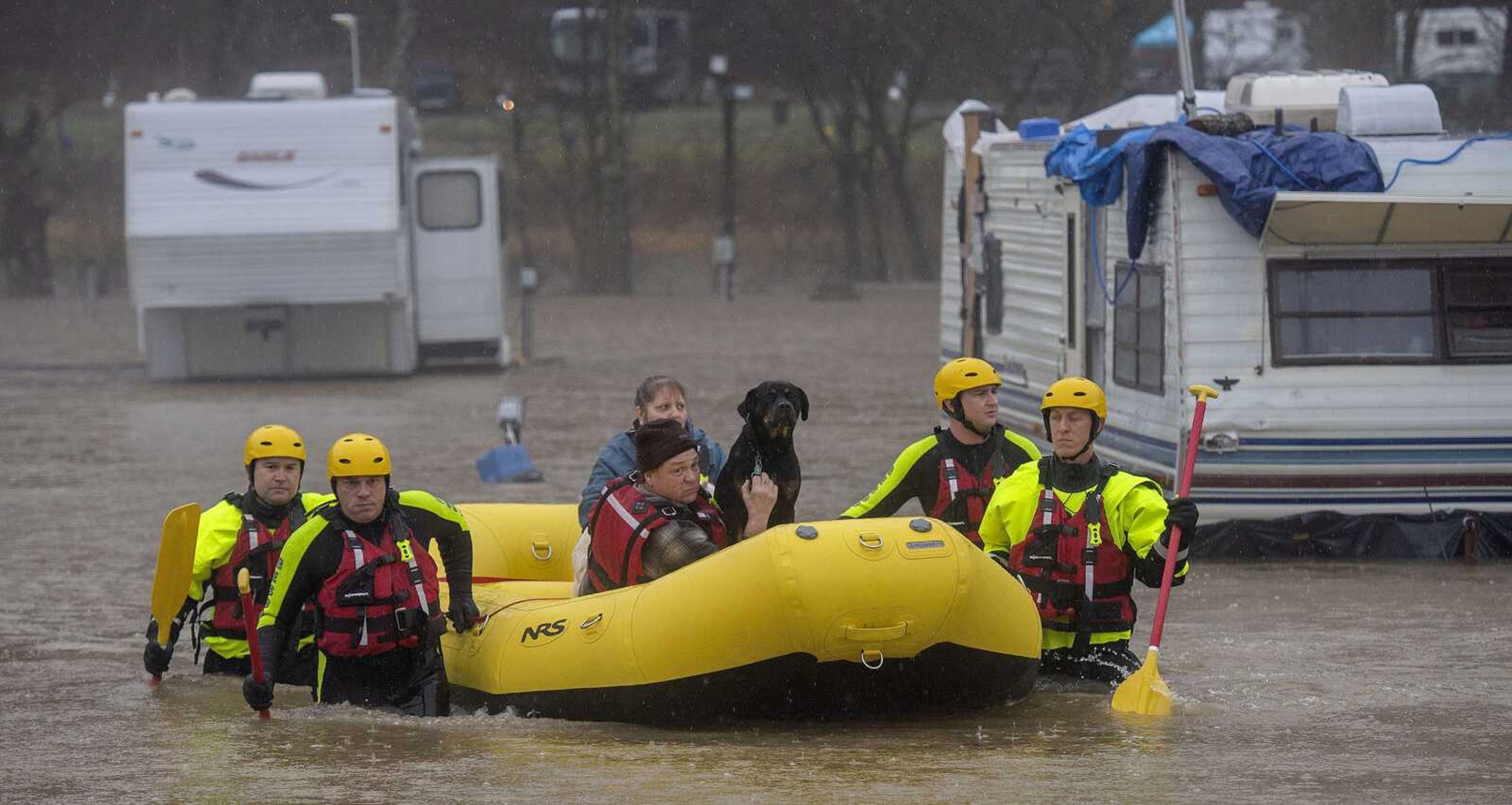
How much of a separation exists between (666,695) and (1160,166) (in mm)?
6040

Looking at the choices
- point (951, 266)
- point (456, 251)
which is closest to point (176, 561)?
point (951, 266)

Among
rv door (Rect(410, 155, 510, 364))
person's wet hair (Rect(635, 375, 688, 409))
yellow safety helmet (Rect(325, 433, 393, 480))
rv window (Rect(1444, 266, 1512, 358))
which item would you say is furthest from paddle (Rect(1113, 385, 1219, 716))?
rv door (Rect(410, 155, 510, 364))

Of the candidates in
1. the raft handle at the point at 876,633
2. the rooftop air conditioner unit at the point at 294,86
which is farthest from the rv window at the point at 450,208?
the raft handle at the point at 876,633

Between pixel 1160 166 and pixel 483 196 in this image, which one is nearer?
pixel 1160 166

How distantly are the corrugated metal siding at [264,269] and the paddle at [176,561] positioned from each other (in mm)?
14681

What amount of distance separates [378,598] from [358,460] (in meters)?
0.51

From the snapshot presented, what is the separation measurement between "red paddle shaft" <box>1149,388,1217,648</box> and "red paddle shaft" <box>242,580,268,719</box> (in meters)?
3.24

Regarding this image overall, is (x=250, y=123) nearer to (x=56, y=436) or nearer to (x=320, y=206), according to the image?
(x=320, y=206)

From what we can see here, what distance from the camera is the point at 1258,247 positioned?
12.3 meters

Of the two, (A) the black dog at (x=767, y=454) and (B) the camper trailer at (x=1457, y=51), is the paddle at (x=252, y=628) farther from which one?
(B) the camper trailer at (x=1457, y=51)

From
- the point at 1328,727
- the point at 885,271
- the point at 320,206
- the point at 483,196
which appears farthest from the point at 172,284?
the point at 885,271

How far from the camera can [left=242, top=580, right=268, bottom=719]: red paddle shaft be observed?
8.16m

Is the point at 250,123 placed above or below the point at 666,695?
above

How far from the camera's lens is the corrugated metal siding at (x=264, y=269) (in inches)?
921
